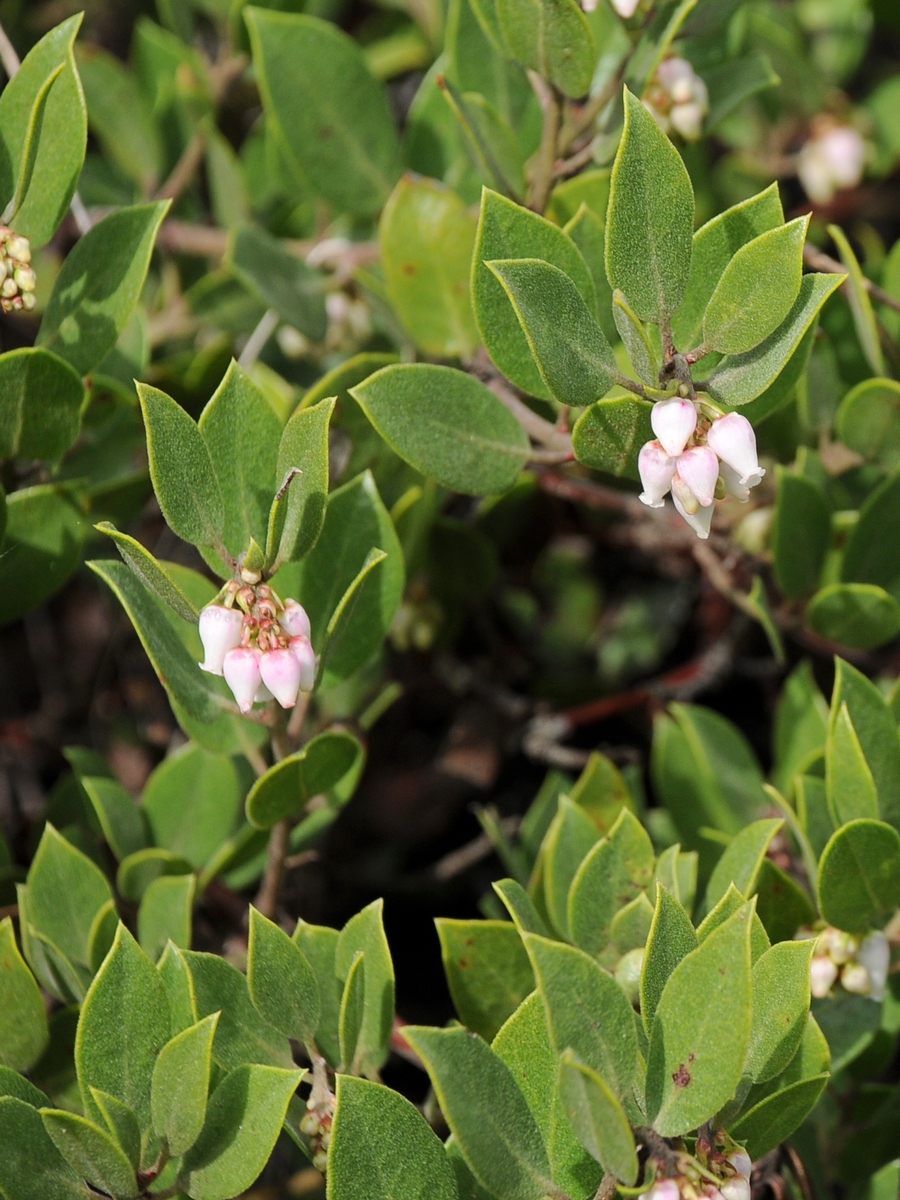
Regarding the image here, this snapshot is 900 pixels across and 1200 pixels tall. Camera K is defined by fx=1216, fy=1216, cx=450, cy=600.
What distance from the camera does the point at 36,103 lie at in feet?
4.24

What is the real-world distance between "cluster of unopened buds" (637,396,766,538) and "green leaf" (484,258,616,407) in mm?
78

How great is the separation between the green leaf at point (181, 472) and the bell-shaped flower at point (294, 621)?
10 cm

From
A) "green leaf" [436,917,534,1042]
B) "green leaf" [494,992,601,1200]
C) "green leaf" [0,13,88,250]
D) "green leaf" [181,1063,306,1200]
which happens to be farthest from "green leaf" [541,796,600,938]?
"green leaf" [0,13,88,250]

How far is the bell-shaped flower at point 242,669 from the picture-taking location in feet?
4.05

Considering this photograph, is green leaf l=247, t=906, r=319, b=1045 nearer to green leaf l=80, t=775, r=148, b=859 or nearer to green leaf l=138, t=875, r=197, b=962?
green leaf l=138, t=875, r=197, b=962

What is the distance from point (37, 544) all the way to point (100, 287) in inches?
13.4

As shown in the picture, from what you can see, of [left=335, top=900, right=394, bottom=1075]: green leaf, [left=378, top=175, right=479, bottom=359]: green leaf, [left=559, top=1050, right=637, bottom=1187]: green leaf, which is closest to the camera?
[left=559, top=1050, right=637, bottom=1187]: green leaf

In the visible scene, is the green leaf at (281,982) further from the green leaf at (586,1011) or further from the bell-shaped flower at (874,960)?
the bell-shaped flower at (874,960)

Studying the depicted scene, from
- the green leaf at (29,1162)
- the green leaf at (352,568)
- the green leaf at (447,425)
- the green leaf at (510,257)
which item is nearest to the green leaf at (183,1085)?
the green leaf at (29,1162)

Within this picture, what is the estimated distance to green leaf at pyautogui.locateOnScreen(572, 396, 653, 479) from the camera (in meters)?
1.27

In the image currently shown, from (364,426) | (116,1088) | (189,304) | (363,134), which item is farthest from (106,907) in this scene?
(363,134)

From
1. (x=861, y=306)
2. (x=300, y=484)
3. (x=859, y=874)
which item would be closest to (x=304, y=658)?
(x=300, y=484)

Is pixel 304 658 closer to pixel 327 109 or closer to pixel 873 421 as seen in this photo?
pixel 873 421

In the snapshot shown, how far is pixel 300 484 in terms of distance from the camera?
121 centimetres
